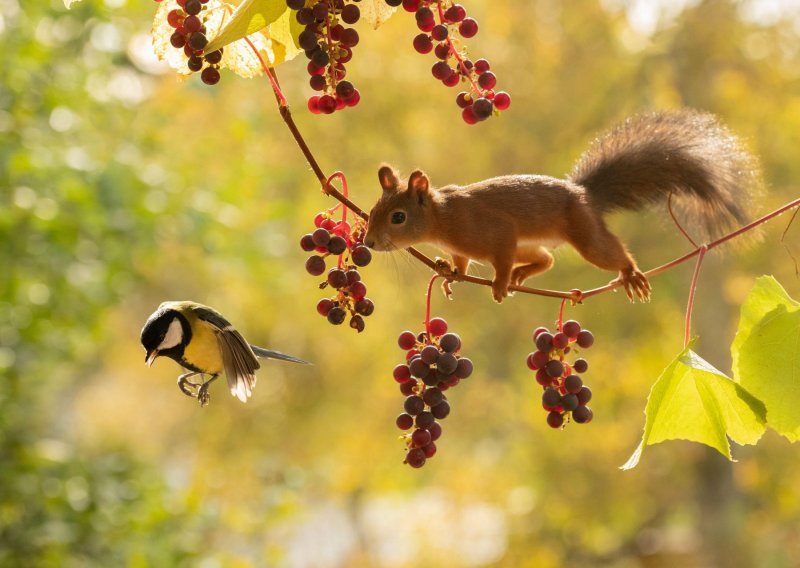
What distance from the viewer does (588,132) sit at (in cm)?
760

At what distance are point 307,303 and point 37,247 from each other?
583 centimetres

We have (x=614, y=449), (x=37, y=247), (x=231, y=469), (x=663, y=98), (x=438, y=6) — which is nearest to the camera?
(x=438, y=6)

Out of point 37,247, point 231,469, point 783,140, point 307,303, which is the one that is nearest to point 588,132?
point 783,140

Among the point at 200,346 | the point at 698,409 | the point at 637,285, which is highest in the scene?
the point at 637,285

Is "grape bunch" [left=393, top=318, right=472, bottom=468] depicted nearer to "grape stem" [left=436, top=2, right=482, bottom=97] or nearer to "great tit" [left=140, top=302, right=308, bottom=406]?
"great tit" [left=140, top=302, right=308, bottom=406]

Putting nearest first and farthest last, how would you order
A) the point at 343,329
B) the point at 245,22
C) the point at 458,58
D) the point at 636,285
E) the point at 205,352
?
the point at 245,22 → the point at 458,58 → the point at 205,352 → the point at 636,285 → the point at 343,329

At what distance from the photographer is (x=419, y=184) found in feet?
3.76

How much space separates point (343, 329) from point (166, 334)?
814 cm

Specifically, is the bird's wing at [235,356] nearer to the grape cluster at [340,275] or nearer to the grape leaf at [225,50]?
the grape cluster at [340,275]

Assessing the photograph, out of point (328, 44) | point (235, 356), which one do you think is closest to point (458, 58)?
point (328, 44)

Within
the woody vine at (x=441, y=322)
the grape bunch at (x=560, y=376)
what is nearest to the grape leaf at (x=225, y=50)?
the woody vine at (x=441, y=322)

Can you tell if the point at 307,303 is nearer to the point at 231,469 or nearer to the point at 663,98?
the point at 231,469

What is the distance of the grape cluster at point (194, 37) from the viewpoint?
80cm

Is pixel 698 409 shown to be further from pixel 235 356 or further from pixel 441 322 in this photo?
pixel 235 356
